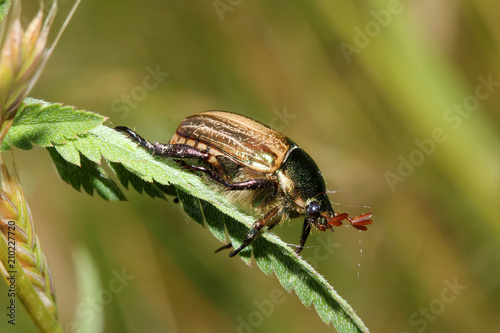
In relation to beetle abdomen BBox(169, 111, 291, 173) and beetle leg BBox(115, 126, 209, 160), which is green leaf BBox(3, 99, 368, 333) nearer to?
beetle leg BBox(115, 126, 209, 160)

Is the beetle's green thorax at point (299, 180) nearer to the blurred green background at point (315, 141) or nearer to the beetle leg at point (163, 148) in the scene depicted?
the beetle leg at point (163, 148)

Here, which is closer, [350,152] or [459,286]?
[459,286]

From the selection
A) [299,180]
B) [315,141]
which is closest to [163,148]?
[299,180]

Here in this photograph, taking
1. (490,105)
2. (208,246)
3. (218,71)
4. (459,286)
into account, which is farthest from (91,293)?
(490,105)

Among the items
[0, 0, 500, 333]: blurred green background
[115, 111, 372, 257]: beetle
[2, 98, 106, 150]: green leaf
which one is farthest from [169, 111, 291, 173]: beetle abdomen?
[0, 0, 500, 333]: blurred green background

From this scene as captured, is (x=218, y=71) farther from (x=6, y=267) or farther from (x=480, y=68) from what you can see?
(x=6, y=267)

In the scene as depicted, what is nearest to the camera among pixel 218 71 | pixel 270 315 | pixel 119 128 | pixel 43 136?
pixel 43 136
